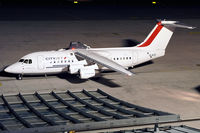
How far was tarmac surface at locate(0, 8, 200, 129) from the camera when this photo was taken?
3491cm

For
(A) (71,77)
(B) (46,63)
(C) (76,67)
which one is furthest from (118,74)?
(B) (46,63)

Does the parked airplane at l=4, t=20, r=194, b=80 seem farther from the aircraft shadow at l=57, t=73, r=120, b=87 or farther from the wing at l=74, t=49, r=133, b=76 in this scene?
the aircraft shadow at l=57, t=73, r=120, b=87

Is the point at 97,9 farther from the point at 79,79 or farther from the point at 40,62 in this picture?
the point at 40,62

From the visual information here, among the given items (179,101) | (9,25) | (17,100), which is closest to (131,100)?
(179,101)

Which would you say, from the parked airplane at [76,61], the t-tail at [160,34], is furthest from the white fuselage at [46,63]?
the t-tail at [160,34]

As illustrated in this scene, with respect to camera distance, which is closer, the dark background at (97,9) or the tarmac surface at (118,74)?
the tarmac surface at (118,74)

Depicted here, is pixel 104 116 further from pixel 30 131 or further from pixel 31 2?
Answer: pixel 31 2

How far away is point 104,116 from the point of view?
18781 millimetres

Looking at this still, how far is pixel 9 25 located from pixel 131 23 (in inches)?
878

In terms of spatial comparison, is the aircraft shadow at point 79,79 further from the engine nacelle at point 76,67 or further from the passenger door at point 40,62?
the passenger door at point 40,62

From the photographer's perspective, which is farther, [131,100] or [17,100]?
[131,100]

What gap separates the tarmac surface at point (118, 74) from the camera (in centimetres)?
3491

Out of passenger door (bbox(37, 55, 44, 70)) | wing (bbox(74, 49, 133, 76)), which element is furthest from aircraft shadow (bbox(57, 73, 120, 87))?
passenger door (bbox(37, 55, 44, 70))

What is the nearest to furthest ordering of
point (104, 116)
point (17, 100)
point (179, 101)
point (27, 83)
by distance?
point (104, 116) < point (17, 100) < point (179, 101) < point (27, 83)
